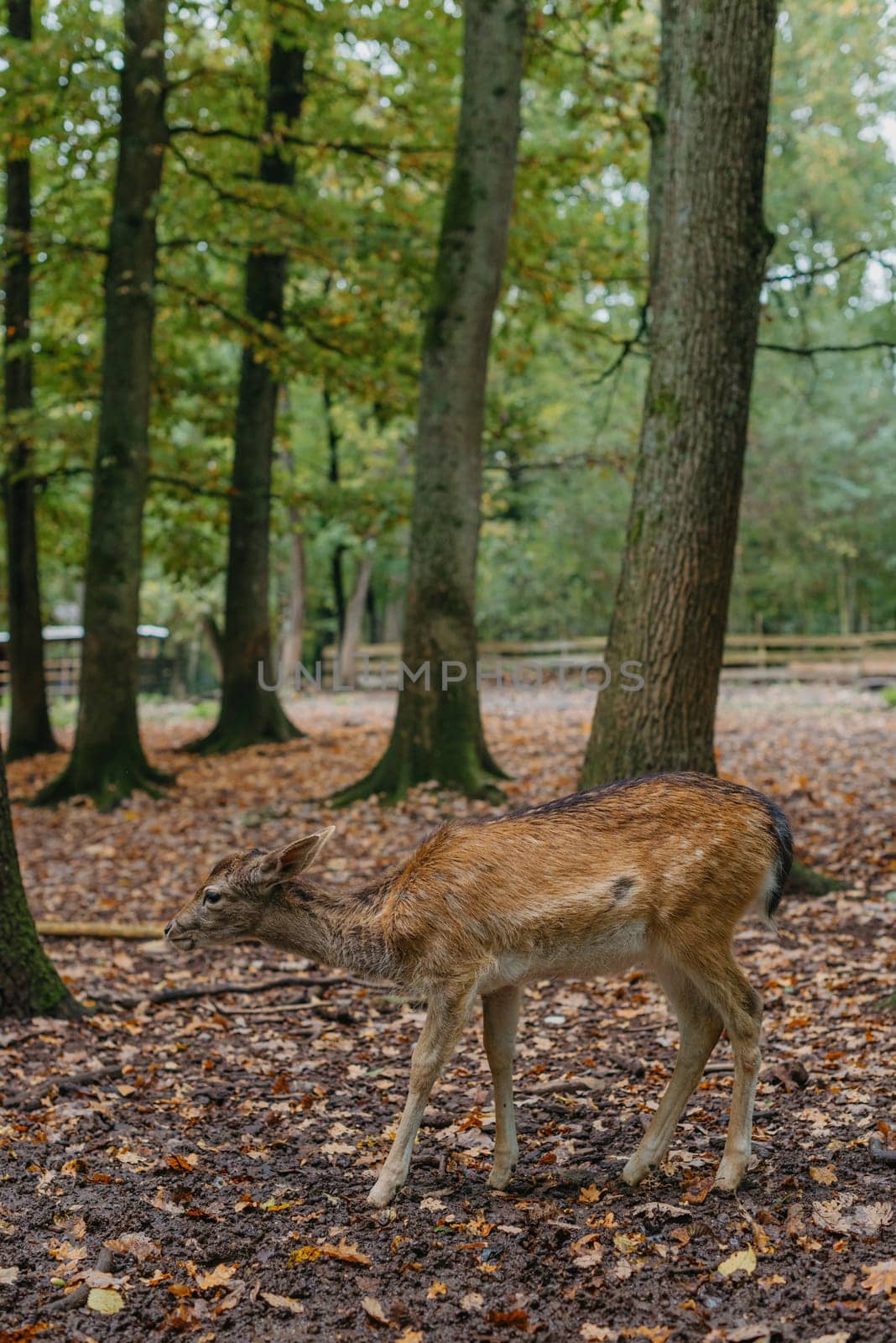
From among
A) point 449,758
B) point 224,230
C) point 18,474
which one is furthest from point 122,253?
point 449,758

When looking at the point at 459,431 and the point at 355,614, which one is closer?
the point at 459,431

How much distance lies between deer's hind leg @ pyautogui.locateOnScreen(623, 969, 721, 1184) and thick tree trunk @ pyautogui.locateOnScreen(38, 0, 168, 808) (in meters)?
9.76

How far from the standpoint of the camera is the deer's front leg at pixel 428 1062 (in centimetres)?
435

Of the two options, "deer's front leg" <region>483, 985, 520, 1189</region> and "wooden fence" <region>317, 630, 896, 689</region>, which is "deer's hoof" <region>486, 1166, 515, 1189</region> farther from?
"wooden fence" <region>317, 630, 896, 689</region>

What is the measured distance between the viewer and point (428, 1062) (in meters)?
4.36

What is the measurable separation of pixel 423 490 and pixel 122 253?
16.6 feet

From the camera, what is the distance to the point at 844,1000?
633cm

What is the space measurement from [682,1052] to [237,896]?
71.6 inches

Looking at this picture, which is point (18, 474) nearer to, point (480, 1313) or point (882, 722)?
point (882, 722)

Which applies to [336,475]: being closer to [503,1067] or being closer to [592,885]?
[503,1067]

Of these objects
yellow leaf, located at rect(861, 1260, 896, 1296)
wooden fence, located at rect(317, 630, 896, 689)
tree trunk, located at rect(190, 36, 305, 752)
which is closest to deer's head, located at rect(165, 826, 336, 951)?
yellow leaf, located at rect(861, 1260, 896, 1296)

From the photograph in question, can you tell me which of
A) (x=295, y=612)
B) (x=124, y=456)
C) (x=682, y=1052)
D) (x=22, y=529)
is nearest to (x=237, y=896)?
(x=682, y=1052)

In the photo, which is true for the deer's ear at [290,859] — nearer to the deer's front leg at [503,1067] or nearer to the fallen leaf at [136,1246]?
the deer's front leg at [503,1067]

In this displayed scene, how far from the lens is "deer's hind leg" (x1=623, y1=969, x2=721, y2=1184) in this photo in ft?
14.7
